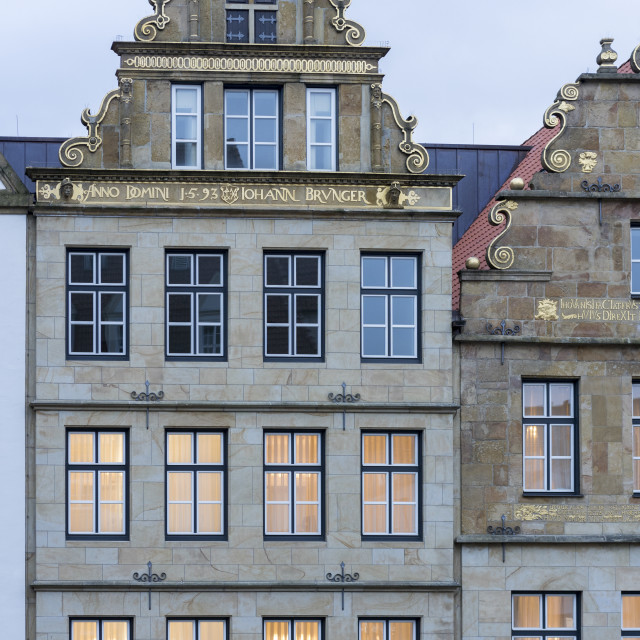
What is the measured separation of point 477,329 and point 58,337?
818 cm

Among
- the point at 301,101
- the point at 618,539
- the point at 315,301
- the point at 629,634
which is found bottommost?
the point at 629,634

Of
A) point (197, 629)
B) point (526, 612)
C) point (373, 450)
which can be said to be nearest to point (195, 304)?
point (373, 450)

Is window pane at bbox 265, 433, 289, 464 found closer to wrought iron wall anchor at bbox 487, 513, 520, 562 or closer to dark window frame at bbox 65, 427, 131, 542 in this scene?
dark window frame at bbox 65, 427, 131, 542

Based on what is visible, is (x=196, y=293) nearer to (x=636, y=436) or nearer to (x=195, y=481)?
(x=195, y=481)

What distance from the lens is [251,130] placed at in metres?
31.7

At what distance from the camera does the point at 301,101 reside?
31.6 metres

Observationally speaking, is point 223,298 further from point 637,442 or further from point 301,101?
point 637,442

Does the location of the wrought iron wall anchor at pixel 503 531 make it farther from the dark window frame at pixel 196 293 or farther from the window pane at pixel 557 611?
the dark window frame at pixel 196 293

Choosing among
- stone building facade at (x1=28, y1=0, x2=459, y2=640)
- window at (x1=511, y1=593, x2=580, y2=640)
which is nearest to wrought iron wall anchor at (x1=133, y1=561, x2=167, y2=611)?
stone building facade at (x1=28, y1=0, x2=459, y2=640)

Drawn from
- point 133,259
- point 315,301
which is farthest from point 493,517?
point 133,259

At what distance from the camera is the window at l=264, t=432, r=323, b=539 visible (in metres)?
31.0

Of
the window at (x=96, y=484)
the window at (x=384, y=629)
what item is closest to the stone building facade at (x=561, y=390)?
the window at (x=384, y=629)

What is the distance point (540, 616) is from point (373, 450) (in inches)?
181

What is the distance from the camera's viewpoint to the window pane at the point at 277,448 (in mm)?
31078
